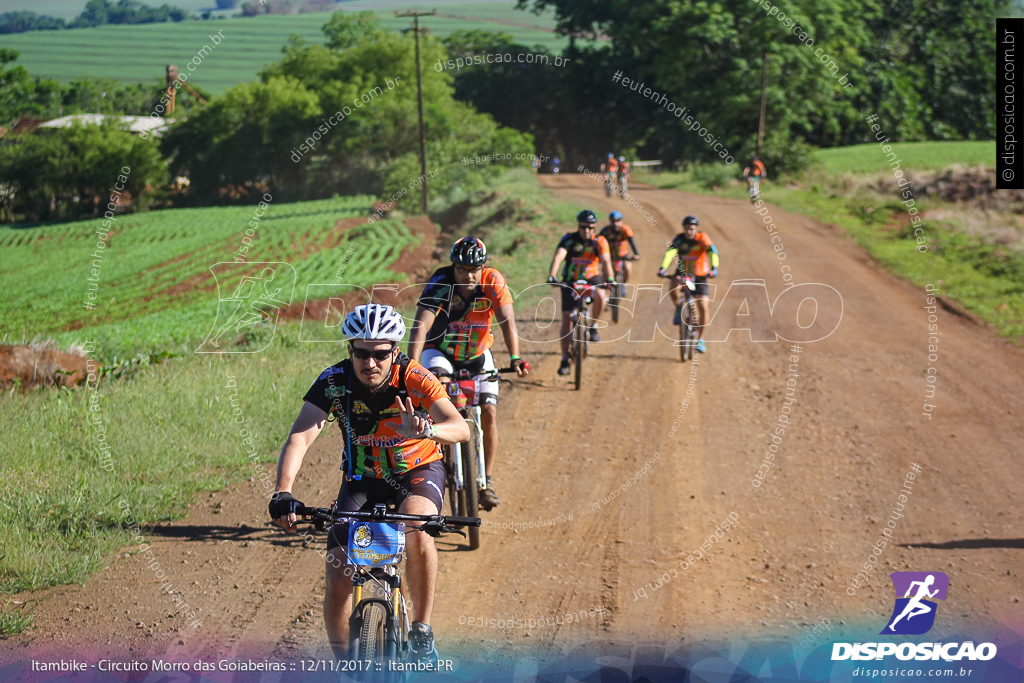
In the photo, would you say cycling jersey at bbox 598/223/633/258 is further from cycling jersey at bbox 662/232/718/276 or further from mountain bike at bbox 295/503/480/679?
mountain bike at bbox 295/503/480/679

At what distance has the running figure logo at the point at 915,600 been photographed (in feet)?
18.9

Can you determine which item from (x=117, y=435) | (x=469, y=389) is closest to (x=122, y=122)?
(x=117, y=435)

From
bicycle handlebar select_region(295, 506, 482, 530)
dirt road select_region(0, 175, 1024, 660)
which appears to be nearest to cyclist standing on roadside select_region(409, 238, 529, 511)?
dirt road select_region(0, 175, 1024, 660)

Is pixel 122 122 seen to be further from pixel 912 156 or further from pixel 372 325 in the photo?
pixel 912 156

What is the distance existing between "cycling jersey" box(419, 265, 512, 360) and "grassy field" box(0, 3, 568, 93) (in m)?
17.6

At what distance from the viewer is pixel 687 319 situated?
12.7 metres

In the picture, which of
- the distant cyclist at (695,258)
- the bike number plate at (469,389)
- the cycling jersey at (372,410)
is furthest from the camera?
the distant cyclist at (695,258)

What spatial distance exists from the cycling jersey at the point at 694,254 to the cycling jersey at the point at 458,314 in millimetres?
5607

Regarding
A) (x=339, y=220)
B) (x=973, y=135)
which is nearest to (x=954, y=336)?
(x=339, y=220)

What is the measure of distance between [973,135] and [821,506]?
201 ft

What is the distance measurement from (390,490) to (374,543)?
60 centimetres

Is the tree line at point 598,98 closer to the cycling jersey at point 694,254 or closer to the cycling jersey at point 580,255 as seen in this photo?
the cycling jersey at point 580,255

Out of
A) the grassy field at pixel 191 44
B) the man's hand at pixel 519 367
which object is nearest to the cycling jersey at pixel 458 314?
the man's hand at pixel 519 367

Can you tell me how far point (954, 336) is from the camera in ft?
48.9
